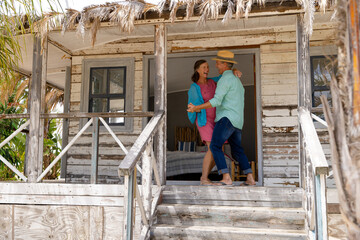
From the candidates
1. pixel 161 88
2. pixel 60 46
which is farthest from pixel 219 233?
pixel 60 46

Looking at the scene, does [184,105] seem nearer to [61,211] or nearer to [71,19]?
[71,19]

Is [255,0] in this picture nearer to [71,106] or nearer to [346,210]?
[346,210]

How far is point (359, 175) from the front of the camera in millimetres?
1766

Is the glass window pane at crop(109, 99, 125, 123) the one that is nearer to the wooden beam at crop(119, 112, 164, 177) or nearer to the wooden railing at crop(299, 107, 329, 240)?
the wooden beam at crop(119, 112, 164, 177)

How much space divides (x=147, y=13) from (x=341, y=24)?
3540mm

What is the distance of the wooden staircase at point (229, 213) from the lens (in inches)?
163

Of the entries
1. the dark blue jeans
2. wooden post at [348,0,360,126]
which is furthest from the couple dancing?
wooden post at [348,0,360,126]

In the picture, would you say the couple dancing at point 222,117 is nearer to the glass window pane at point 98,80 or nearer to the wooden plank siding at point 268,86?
the wooden plank siding at point 268,86

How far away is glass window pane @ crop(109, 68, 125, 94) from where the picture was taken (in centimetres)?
730

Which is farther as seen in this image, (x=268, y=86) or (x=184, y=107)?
(x=184, y=107)

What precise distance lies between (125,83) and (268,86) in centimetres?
258

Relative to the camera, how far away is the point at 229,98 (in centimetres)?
502

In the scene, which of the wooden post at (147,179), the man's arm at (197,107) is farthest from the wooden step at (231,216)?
the man's arm at (197,107)

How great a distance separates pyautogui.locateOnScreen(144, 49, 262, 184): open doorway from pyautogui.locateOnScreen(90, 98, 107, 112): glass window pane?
85 cm
